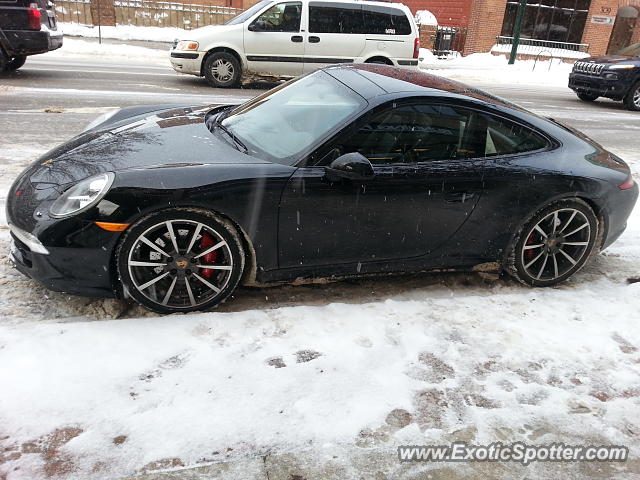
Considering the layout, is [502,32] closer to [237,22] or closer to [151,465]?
[237,22]

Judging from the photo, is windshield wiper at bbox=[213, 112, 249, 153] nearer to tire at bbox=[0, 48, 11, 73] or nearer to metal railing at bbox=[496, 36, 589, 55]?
tire at bbox=[0, 48, 11, 73]

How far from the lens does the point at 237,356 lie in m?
2.79

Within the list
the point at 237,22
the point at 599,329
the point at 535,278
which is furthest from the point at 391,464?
the point at 237,22

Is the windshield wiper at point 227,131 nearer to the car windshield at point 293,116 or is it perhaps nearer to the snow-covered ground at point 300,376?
the car windshield at point 293,116

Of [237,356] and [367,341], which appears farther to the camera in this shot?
[367,341]

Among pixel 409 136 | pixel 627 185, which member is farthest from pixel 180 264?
pixel 627 185

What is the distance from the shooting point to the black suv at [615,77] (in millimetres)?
12438

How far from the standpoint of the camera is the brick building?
79.3 ft

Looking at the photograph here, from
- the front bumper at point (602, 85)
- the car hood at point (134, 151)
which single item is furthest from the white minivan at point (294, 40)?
the car hood at point (134, 151)

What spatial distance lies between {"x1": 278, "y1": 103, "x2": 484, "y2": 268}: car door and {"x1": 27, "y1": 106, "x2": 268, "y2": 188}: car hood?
447 millimetres

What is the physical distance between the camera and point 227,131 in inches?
145

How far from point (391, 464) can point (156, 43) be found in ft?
68.1

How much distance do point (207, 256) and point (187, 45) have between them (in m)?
9.24

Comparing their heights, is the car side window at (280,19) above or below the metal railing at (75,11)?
above
